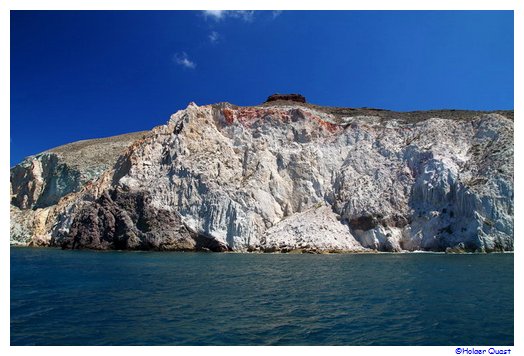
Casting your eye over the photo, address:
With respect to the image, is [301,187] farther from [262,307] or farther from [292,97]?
[262,307]

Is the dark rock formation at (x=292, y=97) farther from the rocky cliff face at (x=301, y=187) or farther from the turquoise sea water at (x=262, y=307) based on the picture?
the turquoise sea water at (x=262, y=307)

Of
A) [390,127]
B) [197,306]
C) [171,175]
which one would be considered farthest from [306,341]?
[390,127]

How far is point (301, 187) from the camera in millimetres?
65938

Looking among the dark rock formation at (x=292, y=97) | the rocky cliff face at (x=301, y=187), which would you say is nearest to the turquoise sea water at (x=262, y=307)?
the rocky cliff face at (x=301, y=187)

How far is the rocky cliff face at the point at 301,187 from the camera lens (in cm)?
5609

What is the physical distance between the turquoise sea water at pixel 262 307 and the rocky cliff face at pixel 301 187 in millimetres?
25246

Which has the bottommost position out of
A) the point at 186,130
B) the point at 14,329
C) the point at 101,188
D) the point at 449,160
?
the point at 14,329

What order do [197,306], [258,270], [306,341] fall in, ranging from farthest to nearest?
1. [258,270]
2. [197,306]
3. [306,341]

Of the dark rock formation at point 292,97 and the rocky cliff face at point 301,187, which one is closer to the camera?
the rocky cliff face at point 301,187

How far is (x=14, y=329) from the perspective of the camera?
15148mm

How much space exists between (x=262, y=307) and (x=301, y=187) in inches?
1869

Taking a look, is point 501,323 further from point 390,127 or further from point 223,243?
point 390,127

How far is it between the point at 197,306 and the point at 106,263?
2312 centimetres

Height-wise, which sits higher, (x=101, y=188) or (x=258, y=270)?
(x=101, y=188)
